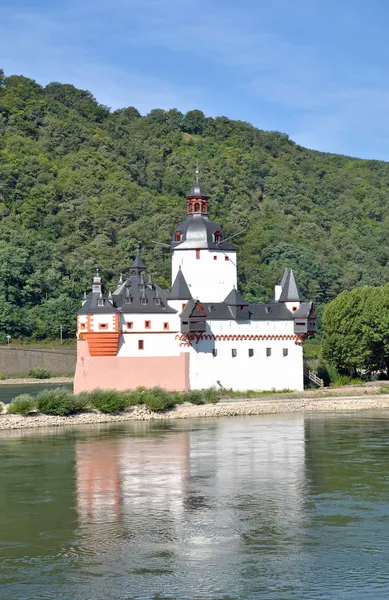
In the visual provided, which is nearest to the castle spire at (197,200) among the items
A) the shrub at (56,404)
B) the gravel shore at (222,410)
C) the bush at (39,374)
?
the gravel shore at (222,410)

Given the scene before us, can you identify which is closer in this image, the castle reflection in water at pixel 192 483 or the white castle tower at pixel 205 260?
the castle reflection in water at pixel 192 483

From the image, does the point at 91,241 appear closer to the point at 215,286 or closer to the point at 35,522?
the point at 215,286

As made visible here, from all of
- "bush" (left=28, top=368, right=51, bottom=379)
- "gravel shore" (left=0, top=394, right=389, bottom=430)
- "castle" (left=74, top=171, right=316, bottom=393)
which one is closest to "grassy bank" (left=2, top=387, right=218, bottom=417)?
"gravel shore" (left=0, top=394, right=389, bottom=430)

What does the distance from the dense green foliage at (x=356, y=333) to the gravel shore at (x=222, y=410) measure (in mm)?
7147

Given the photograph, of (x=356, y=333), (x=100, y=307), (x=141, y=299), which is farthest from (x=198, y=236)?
(x=356, y=333)

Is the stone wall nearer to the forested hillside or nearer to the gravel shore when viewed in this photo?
the forested hillside

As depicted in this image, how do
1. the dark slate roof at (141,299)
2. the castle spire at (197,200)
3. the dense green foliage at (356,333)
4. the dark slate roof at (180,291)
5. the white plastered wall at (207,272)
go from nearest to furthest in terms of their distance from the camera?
the dark slate roof at (141,299) → the dark slate roof at (180,291) → the white plastered wall at (207,272) → the castle spire at (197,200) → the dense green foliage at (356,333)

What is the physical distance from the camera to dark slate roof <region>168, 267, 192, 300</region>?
216 feet

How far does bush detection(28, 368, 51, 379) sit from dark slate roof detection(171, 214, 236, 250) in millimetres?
33316

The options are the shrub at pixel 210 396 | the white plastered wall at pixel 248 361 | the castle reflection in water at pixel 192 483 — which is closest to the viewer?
the castle reflection in water at pixel 192 483

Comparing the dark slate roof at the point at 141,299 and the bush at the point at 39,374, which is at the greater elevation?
the dark slate roof at the point at 141,299

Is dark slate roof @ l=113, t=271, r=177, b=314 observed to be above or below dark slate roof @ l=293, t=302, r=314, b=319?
above

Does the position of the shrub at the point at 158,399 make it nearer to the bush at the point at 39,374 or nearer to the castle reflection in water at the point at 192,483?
the castle reflection in water at the point at 192,483

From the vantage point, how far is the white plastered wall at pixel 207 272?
224 feet
